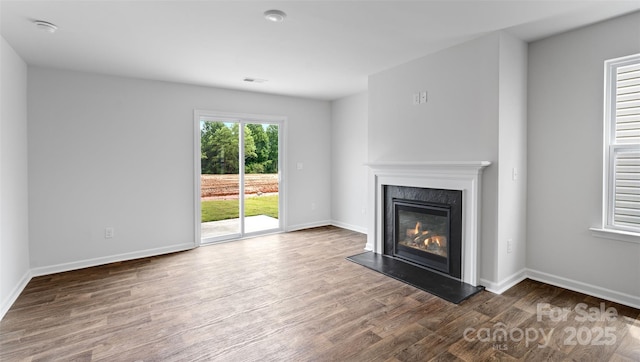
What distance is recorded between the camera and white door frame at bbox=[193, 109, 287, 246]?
467 cm

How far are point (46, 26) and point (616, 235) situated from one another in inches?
201

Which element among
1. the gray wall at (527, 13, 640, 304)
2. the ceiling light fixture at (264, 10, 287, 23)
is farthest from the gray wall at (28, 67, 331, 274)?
the gray wall at (527, 13, 640, 304)

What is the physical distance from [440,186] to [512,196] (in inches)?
26.4

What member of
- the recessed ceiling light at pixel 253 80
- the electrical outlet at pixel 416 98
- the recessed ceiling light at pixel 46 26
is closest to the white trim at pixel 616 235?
the electrical outlet at pixel 416 98

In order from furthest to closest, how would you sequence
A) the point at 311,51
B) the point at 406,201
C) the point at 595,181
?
1. the point at 406,201
2. the point at 311,51
3. the point at 595,181

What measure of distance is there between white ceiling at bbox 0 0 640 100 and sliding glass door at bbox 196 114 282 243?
48.2 inches

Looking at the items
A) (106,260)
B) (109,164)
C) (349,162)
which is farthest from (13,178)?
(349,162)

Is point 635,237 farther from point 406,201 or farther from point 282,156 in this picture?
point 282,156

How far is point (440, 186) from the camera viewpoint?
3.37 metres

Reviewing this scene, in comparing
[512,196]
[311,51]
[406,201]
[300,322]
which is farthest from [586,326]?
[311,51]

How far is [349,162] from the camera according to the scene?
5711 millimetres

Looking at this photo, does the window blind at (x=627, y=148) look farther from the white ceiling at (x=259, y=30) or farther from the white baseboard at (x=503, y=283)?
the white baseboard at (x=503, y=283)

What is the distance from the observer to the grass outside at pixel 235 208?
16.1 ft

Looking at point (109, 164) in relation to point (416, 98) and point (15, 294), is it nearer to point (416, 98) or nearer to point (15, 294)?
point (15, 294)
